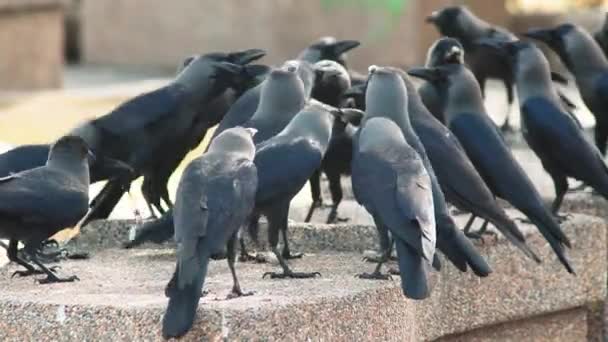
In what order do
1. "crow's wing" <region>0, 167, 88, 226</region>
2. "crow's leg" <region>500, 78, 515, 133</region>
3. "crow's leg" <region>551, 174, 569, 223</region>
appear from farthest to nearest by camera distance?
1. "crow's leg" <region>500, 78, 515, 133</region>
2. "crow's leg" <region>551, 174, 569, 223</region>
3. "crow's wing" <region>0, 167, 88, 226</region>

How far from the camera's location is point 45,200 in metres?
5.60

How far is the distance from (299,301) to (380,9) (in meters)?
11.3

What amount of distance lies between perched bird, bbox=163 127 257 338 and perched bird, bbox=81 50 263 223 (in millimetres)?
1277

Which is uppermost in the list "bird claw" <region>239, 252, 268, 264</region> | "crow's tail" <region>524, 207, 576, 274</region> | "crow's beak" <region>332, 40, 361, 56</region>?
"crow's beak" <region>332, 40, 361, 56</region>

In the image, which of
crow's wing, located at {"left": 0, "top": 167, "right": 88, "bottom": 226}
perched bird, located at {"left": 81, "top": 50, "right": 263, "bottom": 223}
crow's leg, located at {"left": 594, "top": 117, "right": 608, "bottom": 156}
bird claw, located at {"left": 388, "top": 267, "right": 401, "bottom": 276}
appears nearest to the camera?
crow's wing, located at {"left": 0, "top": 167, "right": 88, "bottom": 226}

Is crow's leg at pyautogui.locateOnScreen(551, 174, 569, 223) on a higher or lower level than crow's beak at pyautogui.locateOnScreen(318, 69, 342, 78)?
lower

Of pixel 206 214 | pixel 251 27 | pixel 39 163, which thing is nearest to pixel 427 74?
pixel 39 163

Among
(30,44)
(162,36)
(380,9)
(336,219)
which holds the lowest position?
(162,36)

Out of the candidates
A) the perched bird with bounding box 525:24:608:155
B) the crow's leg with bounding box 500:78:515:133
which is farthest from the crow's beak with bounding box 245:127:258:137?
the crow's leg with bounding box 500:78:515:133

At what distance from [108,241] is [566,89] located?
347 inches

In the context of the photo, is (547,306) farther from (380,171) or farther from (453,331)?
(380,171)

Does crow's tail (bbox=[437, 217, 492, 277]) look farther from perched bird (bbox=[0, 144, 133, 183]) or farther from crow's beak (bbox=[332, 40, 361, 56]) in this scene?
crow's beak (bbox=[332, 40, 361, 56])

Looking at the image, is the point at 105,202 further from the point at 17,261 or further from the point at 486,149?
the point at 486,149

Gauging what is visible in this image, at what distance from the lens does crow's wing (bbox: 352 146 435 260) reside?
5.29 metres
